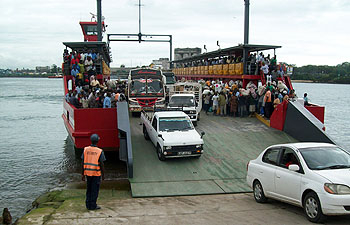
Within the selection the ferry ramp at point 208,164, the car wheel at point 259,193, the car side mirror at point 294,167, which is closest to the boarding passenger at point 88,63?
the ferry ramp at point 208,164

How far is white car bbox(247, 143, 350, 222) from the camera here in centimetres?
669

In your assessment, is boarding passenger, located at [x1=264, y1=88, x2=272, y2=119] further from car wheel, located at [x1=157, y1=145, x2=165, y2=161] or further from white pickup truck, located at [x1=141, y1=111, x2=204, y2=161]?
car wheel, located at [x1=157, y1=145, x2=165, y2=161]

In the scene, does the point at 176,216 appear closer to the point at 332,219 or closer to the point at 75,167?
the point at 332,219

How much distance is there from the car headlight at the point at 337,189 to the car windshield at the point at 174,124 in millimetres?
7287

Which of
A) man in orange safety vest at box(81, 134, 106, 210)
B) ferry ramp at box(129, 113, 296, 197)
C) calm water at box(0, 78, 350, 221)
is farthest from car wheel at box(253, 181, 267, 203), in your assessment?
calm water at box(0, 78, 350, 221)

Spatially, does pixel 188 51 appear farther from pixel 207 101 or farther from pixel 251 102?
pixel 251 102

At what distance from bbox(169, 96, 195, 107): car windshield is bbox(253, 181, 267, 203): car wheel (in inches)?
398

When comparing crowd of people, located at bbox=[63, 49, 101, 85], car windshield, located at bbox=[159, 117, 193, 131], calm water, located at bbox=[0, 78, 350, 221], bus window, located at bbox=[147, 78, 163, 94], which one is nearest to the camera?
car windshield, located at bbox=[159, 117, 193, 131]

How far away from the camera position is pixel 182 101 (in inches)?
770

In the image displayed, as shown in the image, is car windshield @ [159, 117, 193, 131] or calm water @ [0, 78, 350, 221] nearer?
car windshield @ [159, 117, 193, 131]

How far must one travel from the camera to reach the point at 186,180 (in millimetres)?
11266

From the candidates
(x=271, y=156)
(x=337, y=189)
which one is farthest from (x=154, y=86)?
(x=337, y=189)

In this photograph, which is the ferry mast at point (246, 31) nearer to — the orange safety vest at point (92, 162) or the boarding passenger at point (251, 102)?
the boarding passenger at point (251, 102)

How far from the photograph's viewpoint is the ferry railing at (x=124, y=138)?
37.2ft
